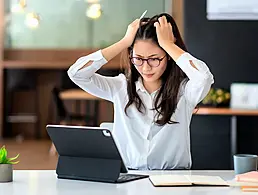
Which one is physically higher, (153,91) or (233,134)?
(153,91)

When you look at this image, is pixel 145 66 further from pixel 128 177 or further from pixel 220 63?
pixel 220 63

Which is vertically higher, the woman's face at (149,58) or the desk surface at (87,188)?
the woman's face at (149,58)

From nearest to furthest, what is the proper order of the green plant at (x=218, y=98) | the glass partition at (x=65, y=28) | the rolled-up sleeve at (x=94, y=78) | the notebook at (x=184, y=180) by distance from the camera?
the notebook at (x=184, y=180), the rolled-up sleeve at (x=94, y=78), the green plant at (x=218, y=98), the glass partition at (x=65, y=28)

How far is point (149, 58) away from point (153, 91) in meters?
0.20

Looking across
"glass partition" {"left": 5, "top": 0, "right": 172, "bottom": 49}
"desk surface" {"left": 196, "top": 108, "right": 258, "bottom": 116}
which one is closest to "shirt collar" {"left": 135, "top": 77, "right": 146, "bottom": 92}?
"desk surface" {"left": 196, "top": 108, "right": 258, "bottom": 116}

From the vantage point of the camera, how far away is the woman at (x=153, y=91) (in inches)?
93.8

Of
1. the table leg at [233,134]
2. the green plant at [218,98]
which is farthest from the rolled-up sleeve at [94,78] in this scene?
the green plant at [218,98]

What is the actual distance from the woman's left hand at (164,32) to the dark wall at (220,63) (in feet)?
7.59

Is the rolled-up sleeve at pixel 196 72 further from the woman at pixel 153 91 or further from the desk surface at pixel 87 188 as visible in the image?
the desk surface at pixel 87 188

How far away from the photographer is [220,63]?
4719mm

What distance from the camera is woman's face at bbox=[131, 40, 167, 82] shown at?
2371mm

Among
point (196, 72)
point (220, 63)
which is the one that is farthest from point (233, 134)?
point (196, 72)

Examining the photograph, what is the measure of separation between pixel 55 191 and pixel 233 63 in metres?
3.14

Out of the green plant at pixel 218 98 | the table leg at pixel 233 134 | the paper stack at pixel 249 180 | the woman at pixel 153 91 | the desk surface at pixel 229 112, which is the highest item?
the woman at pixel 153 91
